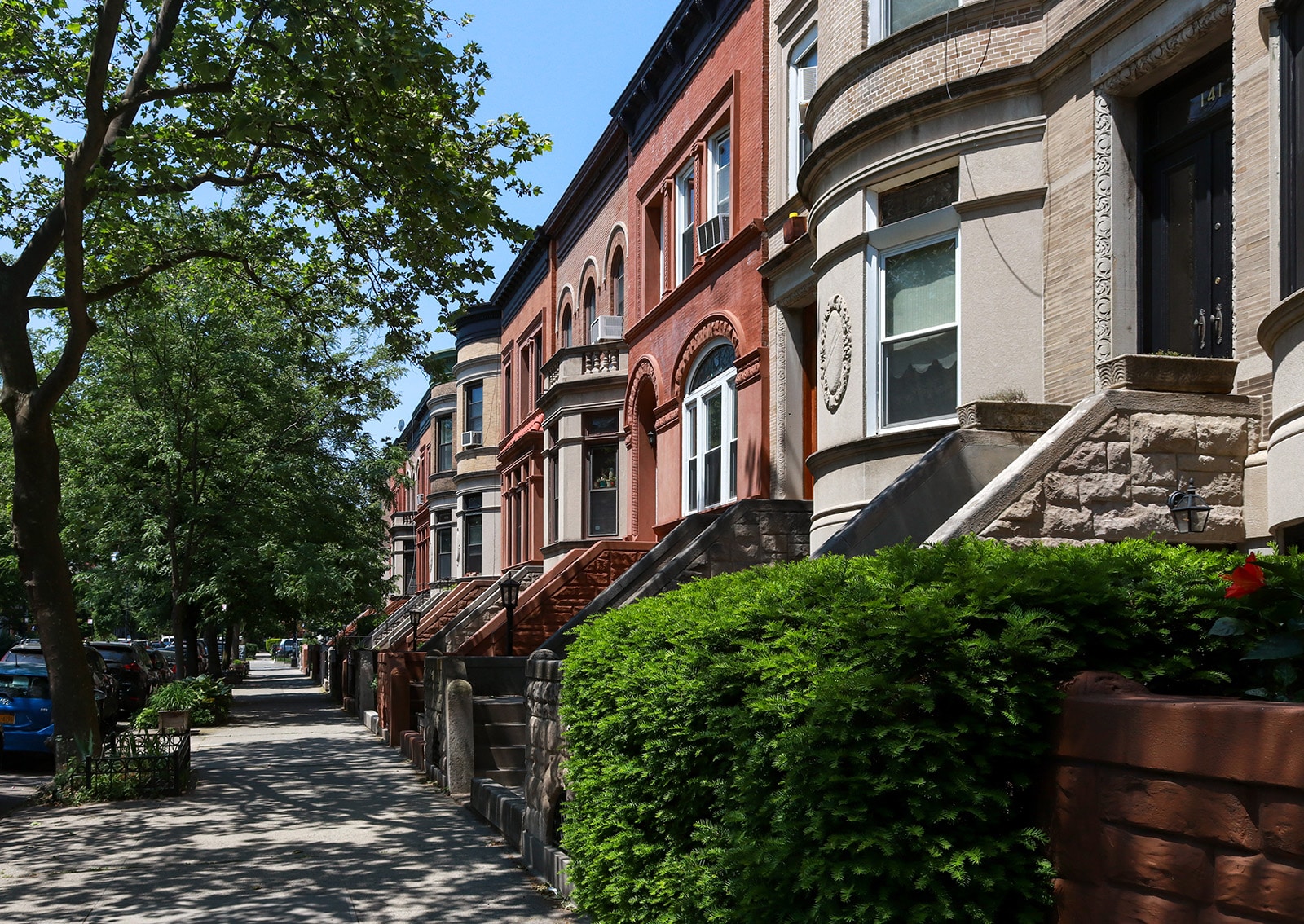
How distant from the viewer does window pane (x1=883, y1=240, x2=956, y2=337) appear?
1153cm

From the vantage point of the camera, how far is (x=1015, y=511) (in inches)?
320

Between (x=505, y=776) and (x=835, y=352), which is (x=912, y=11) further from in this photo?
(x=505, y=776)

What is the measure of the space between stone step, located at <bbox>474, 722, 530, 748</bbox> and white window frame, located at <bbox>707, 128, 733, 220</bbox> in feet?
27.3

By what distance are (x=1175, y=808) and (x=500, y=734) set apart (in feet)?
40.5

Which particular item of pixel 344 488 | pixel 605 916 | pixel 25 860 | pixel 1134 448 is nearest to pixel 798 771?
pixel 605 916

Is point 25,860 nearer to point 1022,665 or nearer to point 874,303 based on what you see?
point 874,303

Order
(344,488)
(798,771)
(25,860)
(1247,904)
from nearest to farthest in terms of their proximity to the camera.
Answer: (1247,904)
(798,771)
(25,860)
(344,488)

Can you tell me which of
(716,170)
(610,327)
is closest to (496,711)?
(716,170)

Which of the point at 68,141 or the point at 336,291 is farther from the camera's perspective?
the point at 336,291

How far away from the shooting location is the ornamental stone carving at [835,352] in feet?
40.6

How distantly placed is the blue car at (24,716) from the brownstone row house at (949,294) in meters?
5.79

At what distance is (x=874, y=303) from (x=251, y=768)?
11782 millimetres

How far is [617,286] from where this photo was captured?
25641 mm

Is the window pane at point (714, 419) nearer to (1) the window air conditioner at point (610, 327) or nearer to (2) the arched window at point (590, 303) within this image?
(1) the window air conditioner at point (610, 327)
